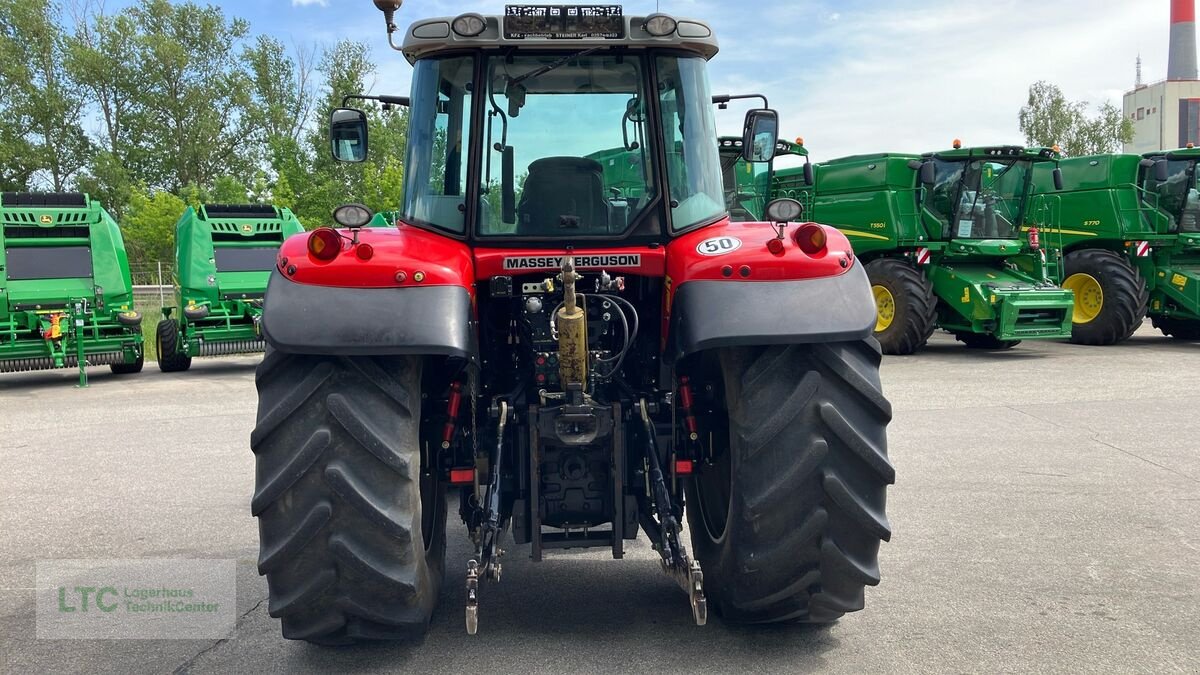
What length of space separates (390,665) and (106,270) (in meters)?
12.3

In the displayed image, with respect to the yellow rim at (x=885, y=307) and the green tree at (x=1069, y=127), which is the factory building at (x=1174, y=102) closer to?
the green tree at (x=1069, y=127)

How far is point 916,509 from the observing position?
6145 mm

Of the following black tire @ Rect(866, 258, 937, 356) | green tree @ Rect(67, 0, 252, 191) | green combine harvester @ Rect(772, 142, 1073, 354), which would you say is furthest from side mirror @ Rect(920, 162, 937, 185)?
green tree @ Rect(67, 0, 252, 191)

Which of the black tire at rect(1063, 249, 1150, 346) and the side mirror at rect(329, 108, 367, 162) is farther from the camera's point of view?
the black tire at rect(1063, 249, 1150, 346)

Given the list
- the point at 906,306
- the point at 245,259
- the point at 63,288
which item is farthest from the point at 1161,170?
the point at 63,288

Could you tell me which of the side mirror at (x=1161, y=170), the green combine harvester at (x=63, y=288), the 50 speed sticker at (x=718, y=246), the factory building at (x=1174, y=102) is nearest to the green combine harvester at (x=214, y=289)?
the green combine harvester at (x=63, y=288)

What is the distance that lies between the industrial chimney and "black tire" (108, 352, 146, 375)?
209 feet

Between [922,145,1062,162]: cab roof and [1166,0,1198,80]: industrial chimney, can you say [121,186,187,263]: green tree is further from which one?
[1166,0,1198,80]: industrial chimney

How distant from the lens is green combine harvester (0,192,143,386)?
1327 centimetres

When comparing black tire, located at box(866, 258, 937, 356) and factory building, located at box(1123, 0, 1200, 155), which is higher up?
factory building, located at box(1123, 0, 1200, 155)

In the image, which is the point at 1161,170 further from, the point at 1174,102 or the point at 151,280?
the point at 1174,102

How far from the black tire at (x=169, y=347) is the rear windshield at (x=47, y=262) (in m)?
1.35

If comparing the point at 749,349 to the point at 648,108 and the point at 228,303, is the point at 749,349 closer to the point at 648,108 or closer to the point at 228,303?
the point at 648,108

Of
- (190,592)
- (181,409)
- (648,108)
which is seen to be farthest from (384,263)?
(181,409)
